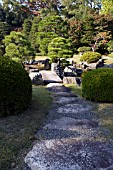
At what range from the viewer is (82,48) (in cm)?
2619

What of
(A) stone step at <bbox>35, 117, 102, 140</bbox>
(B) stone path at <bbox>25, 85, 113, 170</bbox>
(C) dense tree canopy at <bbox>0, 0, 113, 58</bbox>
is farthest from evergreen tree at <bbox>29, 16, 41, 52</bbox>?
(A) stone step at <bbox>35, 117, 102, 140</bbox>

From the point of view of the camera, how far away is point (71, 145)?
3588mm

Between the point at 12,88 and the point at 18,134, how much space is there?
1346 mm

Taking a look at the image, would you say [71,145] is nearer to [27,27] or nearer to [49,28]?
[49,28]

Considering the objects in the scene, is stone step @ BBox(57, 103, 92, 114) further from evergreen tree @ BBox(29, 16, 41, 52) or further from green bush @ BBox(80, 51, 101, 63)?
evergreen tree @ BBox(29, 16, 41, 52)

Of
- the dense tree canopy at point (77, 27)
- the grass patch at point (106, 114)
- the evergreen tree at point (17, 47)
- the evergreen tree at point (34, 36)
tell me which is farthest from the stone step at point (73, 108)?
the evergreen tree at point (34, 36)

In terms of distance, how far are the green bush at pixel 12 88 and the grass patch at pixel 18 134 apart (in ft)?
0.70

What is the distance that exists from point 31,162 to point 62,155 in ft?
1.55

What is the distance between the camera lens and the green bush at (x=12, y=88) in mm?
4930

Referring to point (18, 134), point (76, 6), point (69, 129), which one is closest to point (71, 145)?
point (69, 129)

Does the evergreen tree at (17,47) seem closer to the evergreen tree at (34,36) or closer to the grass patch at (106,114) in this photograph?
the grass patch at (106,114)

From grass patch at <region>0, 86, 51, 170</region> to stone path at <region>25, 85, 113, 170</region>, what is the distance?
13 cm

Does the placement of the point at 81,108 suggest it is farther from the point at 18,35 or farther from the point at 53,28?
the point at 53,28

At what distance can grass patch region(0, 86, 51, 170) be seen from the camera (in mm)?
3114
